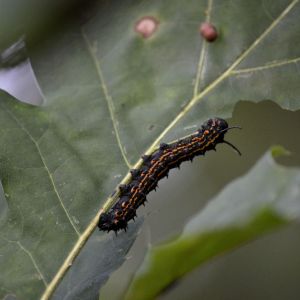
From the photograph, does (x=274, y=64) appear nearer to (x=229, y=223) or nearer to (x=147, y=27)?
(x=147, y=27)

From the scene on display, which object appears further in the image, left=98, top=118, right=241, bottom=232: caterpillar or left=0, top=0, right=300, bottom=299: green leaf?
left=98, top=118, right=241, bottom=232: caterpillar

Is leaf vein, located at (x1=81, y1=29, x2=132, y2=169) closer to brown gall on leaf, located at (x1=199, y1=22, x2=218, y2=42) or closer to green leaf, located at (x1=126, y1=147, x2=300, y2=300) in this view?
brown gall on leaf, located at (x1=199, y1=22, x2=218, y2=42)

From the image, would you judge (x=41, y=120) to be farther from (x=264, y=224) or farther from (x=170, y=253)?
(x=264, y=224)

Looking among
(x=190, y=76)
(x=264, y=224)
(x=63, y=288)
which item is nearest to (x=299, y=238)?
(x=190, y=76)

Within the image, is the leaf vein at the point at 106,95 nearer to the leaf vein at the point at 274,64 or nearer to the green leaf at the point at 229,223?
the leaf vein at the point at 274,64

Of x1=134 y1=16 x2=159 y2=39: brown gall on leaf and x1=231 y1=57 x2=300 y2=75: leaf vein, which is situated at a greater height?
x1=134 y1=16 x2=159 y2=39: brown gall on leaf

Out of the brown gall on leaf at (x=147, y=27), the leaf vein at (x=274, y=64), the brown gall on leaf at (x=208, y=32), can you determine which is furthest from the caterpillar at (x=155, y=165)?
the brown gall on leaf at (x=147, y=27)

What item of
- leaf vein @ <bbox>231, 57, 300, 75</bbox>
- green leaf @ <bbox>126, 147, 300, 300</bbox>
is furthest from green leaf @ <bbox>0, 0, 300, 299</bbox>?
green leaf @ <bbox>126, 147, 300, 300</bbox>
